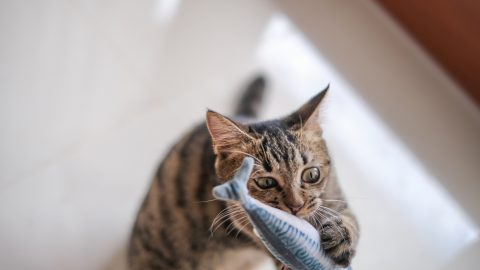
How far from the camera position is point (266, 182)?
99cm

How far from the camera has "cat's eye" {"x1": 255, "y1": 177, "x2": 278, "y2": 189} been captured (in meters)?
0.99

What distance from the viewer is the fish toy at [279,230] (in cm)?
73

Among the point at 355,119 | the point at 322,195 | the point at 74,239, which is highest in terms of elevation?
the point at 355,119

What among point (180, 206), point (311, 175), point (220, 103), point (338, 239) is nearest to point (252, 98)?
point (220, 103)

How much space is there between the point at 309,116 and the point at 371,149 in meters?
0.72

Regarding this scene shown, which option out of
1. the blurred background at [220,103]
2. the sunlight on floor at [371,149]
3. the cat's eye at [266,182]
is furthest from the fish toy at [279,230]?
the sunlight on floor at [371,149]

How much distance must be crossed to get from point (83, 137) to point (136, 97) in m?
0.22

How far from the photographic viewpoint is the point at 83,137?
5.49ft

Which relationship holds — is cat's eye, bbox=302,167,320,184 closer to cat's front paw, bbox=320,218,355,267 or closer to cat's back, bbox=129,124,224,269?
cat's front paw, bbox=320,218,355,267

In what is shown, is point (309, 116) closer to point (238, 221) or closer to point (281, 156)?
point (281, 156)

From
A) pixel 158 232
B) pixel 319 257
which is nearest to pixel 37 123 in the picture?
pixel 158 232

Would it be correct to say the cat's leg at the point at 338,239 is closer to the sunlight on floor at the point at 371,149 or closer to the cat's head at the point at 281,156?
the cat's head at the point at 281,156

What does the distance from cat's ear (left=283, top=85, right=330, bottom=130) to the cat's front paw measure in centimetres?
21

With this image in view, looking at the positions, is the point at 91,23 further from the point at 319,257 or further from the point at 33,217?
the point at 319,257
